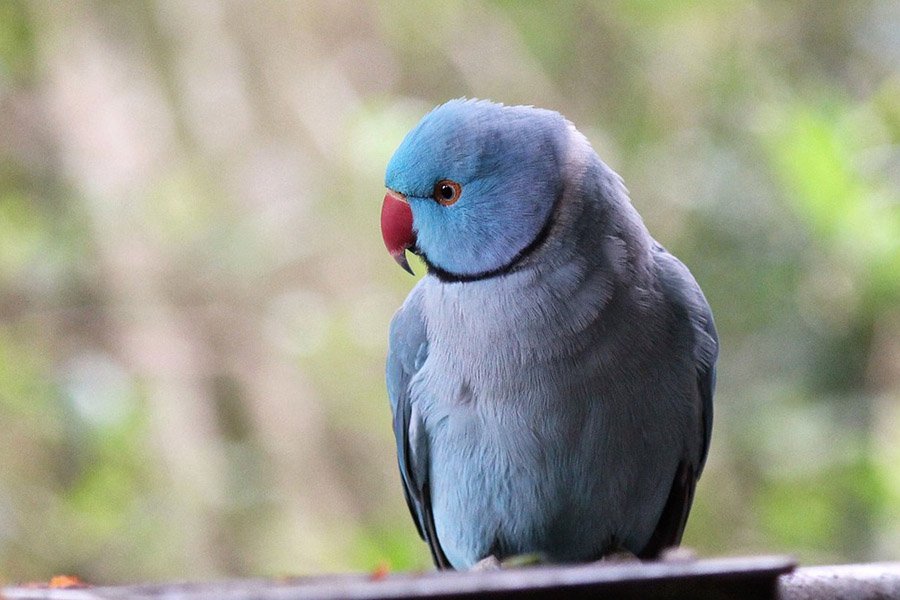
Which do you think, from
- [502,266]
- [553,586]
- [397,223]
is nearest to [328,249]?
[397,223]

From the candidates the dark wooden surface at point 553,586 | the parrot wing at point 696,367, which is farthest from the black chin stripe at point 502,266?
the dark wooden surface at point 553,586

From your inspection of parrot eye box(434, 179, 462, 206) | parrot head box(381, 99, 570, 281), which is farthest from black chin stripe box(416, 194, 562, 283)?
parrot eye box(434, 179, 462, 206)

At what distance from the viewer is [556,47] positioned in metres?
4.49

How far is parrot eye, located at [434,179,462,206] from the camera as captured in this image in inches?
74.4

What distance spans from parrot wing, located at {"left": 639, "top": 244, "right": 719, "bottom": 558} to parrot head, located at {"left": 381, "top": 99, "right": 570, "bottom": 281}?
301 millimetres

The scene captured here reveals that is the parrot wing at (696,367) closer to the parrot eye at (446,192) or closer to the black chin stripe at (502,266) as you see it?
the black chin stripe at (502,266)

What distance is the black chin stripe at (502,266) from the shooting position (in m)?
1.86

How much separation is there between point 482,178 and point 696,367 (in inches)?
21.9

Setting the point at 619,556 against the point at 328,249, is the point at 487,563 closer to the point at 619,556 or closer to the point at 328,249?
the point at 619,556

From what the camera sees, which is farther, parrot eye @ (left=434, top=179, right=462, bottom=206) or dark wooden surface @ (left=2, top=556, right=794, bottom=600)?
parrot eye @ (left=434, top=179, right=462, bottom=206)

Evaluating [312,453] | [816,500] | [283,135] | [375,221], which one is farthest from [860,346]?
[283,135]

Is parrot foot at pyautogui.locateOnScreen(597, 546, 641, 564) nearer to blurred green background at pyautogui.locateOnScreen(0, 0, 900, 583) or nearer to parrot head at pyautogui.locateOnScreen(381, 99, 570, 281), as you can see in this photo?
parrot head at pyautogui.locateOnScreen(381, 99, 570, 281)

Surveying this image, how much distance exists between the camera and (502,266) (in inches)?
74.9

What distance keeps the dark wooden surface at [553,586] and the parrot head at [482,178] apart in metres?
0.89
